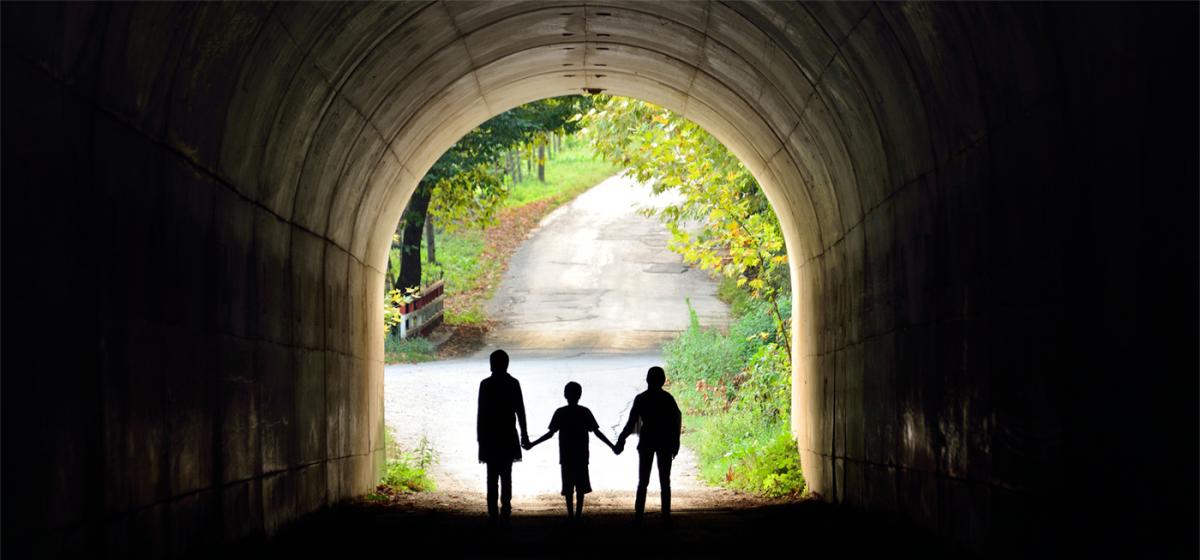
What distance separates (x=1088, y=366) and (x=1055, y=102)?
3.47 ft

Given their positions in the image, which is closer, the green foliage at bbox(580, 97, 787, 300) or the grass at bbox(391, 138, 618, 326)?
the green foliage at bbox(580, 97, 787, 300)

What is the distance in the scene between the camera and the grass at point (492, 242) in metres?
36.7

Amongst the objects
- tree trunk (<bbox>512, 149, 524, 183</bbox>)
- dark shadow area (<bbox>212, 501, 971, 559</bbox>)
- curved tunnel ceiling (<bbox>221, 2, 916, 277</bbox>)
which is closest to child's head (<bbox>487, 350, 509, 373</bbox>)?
dark shadow area (<bbox>212, 501, 971, 559</bbox>)

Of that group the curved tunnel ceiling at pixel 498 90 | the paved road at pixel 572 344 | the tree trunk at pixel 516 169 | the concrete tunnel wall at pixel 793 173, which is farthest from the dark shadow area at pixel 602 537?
the tree trunk at pixel 516 169

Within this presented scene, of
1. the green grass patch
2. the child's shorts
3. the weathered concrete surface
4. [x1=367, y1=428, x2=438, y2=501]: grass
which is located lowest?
[x1=367, y1=428, x2=438, y2=501]: grass

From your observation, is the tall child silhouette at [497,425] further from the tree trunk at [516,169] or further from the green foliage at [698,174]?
the tree trunk at [516,169]

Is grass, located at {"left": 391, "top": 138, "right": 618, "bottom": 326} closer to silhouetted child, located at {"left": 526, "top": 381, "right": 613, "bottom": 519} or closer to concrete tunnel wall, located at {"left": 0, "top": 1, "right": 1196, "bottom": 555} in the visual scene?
concrete tunnel wall, located at {"left": 0, "top": 1, "right": 1196, "bottom": 555}

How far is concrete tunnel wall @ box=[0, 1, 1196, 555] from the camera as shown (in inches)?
176

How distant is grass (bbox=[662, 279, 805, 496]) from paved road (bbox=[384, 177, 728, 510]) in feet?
1.79

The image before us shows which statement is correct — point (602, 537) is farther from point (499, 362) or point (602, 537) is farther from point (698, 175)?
point (698, 175)

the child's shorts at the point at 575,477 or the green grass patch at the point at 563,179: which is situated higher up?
the green grass patch at the point at 563,179

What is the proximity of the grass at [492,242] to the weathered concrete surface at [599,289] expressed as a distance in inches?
23.9

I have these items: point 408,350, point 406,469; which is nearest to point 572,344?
point 408,350

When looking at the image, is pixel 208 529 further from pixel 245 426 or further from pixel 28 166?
pixel 28 166
